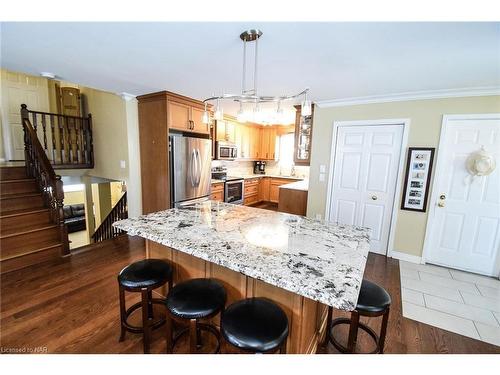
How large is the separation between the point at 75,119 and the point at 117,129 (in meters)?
1.17

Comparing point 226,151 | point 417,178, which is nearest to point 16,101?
point 226,151

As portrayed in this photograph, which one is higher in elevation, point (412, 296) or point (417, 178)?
point (417, 178)

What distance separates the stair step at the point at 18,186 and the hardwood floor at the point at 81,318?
4.71 ft

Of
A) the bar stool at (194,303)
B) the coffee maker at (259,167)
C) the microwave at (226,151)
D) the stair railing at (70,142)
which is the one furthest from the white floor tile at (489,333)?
the stair railing at (70,142)

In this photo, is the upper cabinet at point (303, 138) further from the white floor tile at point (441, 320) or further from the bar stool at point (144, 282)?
the bar stool at point (144, 282)

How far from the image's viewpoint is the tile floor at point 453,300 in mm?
2049

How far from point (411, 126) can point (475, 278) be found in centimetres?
211

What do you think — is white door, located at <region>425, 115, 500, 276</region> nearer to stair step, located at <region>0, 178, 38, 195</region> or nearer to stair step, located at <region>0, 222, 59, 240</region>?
stair step, located at <region>0, 222, 59, 240</region>

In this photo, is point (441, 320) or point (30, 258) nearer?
point (441, 320)

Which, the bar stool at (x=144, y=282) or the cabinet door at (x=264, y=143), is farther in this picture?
the cabinet door at (x=264, y=143)

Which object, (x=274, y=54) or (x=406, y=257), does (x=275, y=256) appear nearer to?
(x=274, y=54)

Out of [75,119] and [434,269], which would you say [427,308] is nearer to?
[434,269]

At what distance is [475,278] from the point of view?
288 centimetres

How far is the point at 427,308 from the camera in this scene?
7.49 ft
